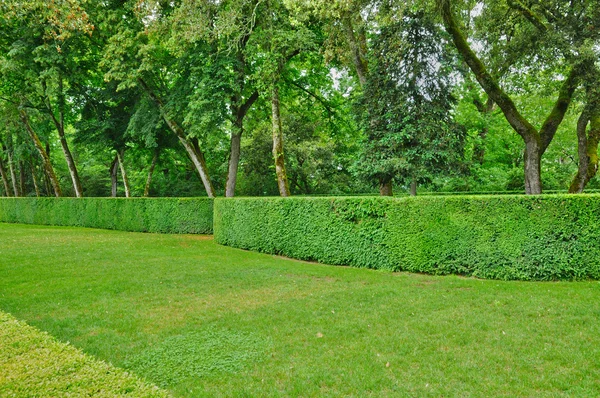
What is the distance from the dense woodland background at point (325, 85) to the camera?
35.7ft

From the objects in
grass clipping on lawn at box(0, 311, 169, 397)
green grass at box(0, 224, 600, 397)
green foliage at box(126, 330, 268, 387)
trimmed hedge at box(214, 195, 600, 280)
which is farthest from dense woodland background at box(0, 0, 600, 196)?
green foliage at box(126, 330, 268, 387)

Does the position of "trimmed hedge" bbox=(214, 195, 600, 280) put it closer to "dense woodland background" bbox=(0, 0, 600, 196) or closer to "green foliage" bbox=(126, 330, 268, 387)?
"dense woodland background" bbox=(0, 0, 600, 196)

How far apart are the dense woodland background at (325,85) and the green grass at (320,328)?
442 cm

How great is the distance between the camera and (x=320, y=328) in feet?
16.6

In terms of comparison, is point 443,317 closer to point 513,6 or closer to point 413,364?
point 413,364

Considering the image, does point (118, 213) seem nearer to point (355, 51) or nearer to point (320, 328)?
point (355, 51)

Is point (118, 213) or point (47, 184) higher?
point (47, 184)

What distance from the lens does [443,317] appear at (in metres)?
5.34

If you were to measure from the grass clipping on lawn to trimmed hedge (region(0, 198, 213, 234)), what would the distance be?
44.0 ft

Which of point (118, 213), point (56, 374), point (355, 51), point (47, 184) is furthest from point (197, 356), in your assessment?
point (47, 184)

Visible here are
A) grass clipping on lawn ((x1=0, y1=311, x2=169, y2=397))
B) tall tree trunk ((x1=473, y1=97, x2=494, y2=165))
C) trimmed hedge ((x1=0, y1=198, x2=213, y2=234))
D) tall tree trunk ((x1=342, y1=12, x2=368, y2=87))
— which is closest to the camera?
grass clipping on lawn ((x1=0, y1=311, x2=169, y2=397))

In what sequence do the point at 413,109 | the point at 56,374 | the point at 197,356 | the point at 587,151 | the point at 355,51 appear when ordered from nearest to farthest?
1. the point at 56,374
2. the point at 197,356
3. the point at 587,151
4. the point at 413,109
5. the point at 355,51

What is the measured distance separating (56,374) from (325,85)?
726 inches

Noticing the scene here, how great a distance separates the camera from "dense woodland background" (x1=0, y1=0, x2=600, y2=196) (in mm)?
10883
